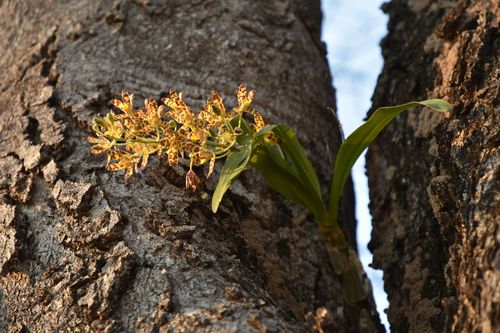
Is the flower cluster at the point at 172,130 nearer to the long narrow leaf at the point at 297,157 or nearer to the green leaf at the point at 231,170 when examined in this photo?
the green leaf at the point at 231,170

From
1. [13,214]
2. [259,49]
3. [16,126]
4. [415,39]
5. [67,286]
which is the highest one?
[415,39]

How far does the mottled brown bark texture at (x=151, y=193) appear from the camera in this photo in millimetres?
1401

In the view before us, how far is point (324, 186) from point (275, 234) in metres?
0.29

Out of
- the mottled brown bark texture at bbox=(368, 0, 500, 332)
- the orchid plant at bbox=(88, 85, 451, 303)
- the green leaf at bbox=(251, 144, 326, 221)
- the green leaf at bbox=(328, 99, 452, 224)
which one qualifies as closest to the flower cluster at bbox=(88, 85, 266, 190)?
the orchid plant at bbox=(88, 85, 451, 303)

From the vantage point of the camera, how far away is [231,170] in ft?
5.02

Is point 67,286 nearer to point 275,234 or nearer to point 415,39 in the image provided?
point 275,234

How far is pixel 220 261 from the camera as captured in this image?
59.3 inches

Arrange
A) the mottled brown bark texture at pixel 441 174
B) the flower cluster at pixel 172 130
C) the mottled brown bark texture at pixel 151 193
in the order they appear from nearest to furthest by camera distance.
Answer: the mottled brown bark texture at pixel 441 174
the mottled brown bark texture at pixel 151 193
the flower cluster at pixel 172 130

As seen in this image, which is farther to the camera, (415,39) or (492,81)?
(415,39)

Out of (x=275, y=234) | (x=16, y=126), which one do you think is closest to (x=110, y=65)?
(x=16, y=126)

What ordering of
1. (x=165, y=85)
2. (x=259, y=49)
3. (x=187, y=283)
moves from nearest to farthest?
1. (x=187, y=283)
2. (x=165, y=85)
3. (x=259, y=49)

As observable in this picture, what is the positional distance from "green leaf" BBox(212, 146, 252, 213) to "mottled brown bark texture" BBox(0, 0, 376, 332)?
0.29 feet

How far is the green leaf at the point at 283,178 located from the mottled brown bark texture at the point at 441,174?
10.4 inches

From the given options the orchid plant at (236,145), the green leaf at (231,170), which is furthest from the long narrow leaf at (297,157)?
the green leaf at (231,170)
